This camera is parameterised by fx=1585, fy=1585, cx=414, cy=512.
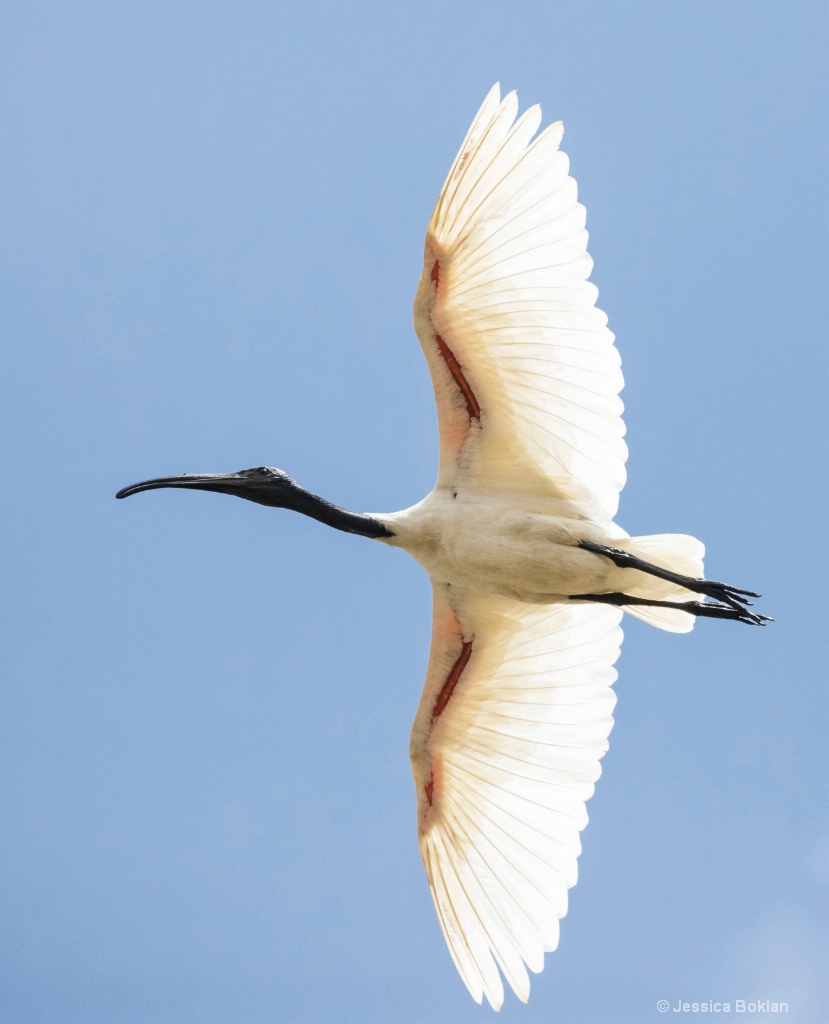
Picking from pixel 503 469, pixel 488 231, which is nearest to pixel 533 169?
pixel 488 231

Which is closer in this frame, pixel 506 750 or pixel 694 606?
pixel 694 606

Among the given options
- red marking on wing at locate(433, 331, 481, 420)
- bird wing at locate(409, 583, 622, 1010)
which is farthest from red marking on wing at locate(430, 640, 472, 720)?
red marking on wing at locate(433, 331, 481, 420)

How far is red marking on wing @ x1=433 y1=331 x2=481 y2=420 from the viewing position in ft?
28.3

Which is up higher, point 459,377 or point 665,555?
point 459,377

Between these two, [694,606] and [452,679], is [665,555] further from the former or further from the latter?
[452,679]

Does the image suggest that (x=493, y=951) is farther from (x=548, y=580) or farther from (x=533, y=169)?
(x=533, y=169)

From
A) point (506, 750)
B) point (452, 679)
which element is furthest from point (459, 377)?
point (506, 750)

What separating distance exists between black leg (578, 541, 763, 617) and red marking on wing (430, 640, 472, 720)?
122 centimetres

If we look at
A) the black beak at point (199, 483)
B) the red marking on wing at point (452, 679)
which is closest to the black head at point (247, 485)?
the black beak at point (199, 483)

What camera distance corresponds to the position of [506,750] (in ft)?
31.8

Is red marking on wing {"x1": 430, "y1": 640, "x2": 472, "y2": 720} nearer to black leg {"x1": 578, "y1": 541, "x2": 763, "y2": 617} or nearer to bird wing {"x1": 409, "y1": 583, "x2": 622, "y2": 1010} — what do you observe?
bird wing {"x1": 409, "y1": 583, "x2": 622, "y2": 1010}

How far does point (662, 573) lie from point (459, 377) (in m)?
1.55

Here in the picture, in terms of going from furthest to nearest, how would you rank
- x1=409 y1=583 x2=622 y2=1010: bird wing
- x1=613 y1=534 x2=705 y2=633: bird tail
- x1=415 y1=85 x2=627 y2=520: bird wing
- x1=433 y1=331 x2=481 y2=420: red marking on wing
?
x1=409 y1=583 x2=622 y2=1010: bird wing
x1=613 y1=534 x2=705 y2=633: bird tail
x1=433 y1=331 x2=481 y2=420: red marking on wing
x1=415 y1=85 x2=627 y2=520: bird wing

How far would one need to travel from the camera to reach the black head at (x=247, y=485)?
926cm
